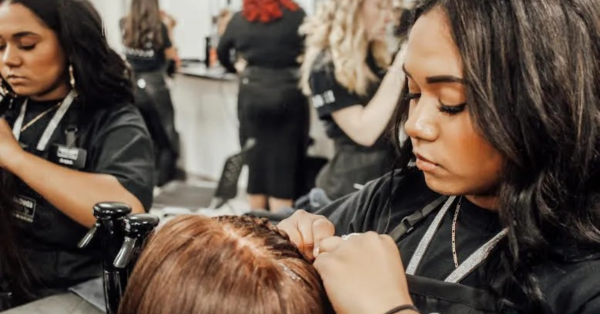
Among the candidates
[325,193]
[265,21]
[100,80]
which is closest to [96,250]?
[100,80]

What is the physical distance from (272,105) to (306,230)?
257cm

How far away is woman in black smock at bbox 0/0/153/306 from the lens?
1411 mm

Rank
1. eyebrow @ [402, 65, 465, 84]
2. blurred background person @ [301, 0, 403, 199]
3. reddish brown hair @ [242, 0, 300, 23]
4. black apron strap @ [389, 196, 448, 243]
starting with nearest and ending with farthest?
eyebrow @ [402, 65, 465, 84]
black apron strap @ [389, 196, 448, 243]
blurred background person @ [301, 0, 403, 199]
reddish brown hair @ [242, 0, 300, 23]

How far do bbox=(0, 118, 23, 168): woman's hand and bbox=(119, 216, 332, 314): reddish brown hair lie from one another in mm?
781

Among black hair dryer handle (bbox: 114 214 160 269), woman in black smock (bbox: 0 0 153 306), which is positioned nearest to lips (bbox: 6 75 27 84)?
woman in black smock (bbox: 0 0 153 306)

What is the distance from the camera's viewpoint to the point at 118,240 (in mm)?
995

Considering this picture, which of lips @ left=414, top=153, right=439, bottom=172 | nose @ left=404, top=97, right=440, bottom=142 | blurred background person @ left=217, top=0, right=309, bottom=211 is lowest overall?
blurred background person @ left=217, top=0, right=309, bottom=211

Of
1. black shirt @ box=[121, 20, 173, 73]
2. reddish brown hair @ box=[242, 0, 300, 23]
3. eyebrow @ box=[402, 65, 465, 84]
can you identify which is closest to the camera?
eyebrow @ box=[402, 65, 465, 84]

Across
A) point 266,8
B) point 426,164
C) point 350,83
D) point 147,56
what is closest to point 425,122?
point 426,164

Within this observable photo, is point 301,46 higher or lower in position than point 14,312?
higher

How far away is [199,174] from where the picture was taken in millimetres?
5219

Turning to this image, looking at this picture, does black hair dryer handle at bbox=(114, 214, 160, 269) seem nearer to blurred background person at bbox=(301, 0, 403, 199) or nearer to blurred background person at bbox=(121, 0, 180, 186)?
blurred background person at bbox=(301, 0, 403, 199)

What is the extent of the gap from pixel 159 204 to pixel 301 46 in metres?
1.22

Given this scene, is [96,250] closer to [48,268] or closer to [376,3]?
[48,268]
